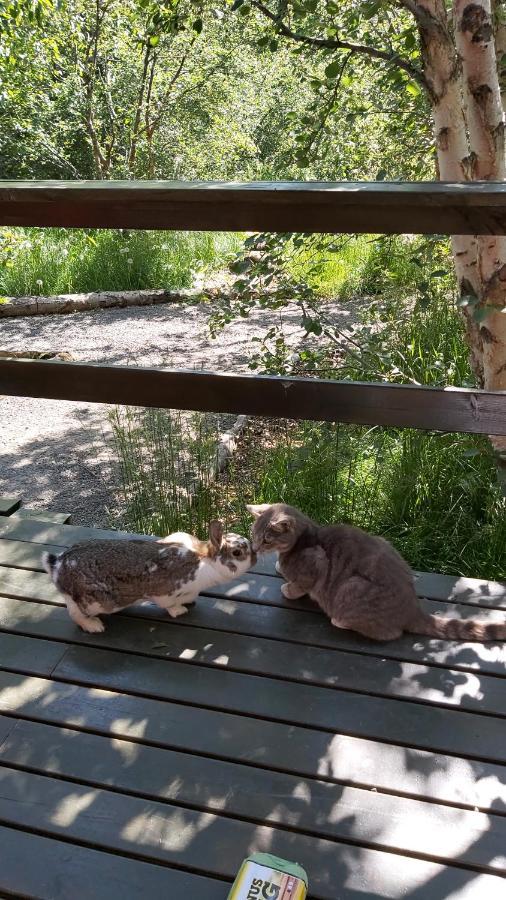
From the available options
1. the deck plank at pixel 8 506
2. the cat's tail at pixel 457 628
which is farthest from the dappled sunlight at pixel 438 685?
the deck plank at pixel 8 506

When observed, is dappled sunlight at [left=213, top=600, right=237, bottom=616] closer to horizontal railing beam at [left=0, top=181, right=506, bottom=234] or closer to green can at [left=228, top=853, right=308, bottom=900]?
green can at [left=228, top=853, right=308, bottom=900]

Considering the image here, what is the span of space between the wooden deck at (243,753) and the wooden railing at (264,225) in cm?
66

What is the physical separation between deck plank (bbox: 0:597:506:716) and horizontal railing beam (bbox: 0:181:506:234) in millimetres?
1241

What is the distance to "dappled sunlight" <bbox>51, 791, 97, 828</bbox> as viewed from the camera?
1.83 m

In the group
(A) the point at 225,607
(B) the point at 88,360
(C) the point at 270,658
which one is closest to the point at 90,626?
(A) the point at 225,607

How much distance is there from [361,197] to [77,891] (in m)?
1.76

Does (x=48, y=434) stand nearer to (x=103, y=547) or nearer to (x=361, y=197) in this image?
(x=103, y=547)

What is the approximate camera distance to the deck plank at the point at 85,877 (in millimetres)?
1678

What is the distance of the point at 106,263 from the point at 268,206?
8.15 metres

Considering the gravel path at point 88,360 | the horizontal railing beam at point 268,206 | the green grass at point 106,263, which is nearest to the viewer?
the horizontal railing beam at point 268,206

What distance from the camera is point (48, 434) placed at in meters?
6.27

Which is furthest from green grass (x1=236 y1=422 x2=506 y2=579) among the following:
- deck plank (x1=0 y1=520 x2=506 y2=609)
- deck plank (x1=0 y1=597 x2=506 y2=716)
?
deck plank (x1=0 y1=597 x2=506 y2=716)

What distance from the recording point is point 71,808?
6.12 ft

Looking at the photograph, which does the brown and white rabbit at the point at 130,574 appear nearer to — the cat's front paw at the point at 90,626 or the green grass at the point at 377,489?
the cat's front paw at the point at 90,626
